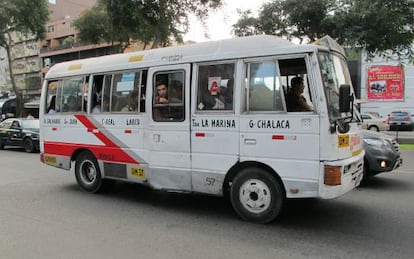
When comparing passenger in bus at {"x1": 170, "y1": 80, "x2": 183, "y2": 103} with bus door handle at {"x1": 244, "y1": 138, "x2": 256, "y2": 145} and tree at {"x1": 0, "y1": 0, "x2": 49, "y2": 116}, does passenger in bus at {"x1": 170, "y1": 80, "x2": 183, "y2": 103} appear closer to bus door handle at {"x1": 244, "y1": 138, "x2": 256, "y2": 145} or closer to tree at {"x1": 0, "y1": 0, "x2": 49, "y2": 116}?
bus door handle at {"x1": 244, "y1": 138, "x2": 256, "y2": 145}

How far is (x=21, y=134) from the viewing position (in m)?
17.6

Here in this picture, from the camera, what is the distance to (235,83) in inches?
227

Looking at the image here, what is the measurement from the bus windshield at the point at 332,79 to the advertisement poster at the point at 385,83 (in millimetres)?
34988

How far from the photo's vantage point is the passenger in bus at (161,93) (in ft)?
21.5

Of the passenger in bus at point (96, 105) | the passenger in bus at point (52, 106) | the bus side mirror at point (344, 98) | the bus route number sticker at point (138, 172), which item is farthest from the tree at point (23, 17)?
the bus side mirror at point (344, 98)

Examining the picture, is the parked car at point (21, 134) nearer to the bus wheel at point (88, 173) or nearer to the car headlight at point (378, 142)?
the bus wheel at point (88, 173)

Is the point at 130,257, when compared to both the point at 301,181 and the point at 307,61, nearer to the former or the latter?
the point at 301,181

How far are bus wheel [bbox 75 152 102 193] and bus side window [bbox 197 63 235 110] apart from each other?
2920 millimetres

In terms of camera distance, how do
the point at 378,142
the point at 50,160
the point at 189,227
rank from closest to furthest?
the point at 189,227 → the point at 378,142 → the point at 50,160

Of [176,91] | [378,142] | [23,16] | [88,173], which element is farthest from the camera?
[23,16]

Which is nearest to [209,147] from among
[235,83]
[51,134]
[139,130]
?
[235,83]

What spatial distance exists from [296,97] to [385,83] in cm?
3611

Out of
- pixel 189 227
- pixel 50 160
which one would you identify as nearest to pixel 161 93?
pixel 189 227

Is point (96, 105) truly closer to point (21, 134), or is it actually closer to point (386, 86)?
point (21, 134)
